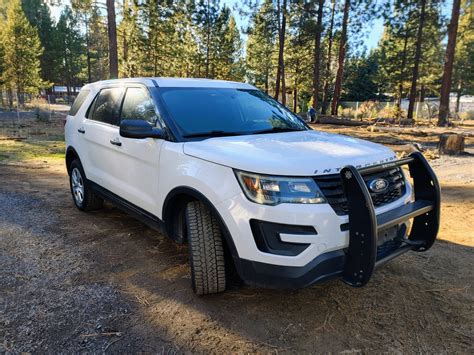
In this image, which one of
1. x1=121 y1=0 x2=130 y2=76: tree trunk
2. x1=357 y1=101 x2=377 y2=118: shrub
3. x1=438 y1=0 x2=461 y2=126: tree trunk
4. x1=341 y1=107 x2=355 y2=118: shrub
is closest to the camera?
x1=438 y1=0 x2=461 y2=126: tree trunk

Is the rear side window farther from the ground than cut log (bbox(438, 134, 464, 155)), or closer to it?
farther from the ground

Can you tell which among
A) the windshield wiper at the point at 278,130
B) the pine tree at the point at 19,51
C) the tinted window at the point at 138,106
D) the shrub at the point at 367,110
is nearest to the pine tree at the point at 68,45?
the pine tree at the point at 19,51

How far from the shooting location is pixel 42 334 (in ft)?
8.44

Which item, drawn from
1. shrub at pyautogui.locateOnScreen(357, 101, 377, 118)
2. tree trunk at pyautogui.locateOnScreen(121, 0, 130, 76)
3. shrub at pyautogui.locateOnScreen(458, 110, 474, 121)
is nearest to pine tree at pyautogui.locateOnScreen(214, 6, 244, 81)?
tree trunk at pyautogui.locateOnScreen(121, 0, 130, 76)

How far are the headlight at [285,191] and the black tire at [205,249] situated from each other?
542mm

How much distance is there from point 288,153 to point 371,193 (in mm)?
640

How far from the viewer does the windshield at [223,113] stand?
11.2 feet

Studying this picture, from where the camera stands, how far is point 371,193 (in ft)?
8.64

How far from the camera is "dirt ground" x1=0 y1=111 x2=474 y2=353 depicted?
2520mm

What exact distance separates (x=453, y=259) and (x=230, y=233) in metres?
2.58

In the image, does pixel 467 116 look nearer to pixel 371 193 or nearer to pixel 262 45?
pixel 262 45

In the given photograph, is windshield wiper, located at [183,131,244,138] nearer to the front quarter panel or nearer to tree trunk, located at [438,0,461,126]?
the front quarter panel

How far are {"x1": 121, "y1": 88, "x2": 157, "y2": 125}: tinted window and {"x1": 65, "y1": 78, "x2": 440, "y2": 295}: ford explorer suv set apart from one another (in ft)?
0.05

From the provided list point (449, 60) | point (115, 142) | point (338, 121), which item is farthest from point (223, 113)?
point (338, 121)
